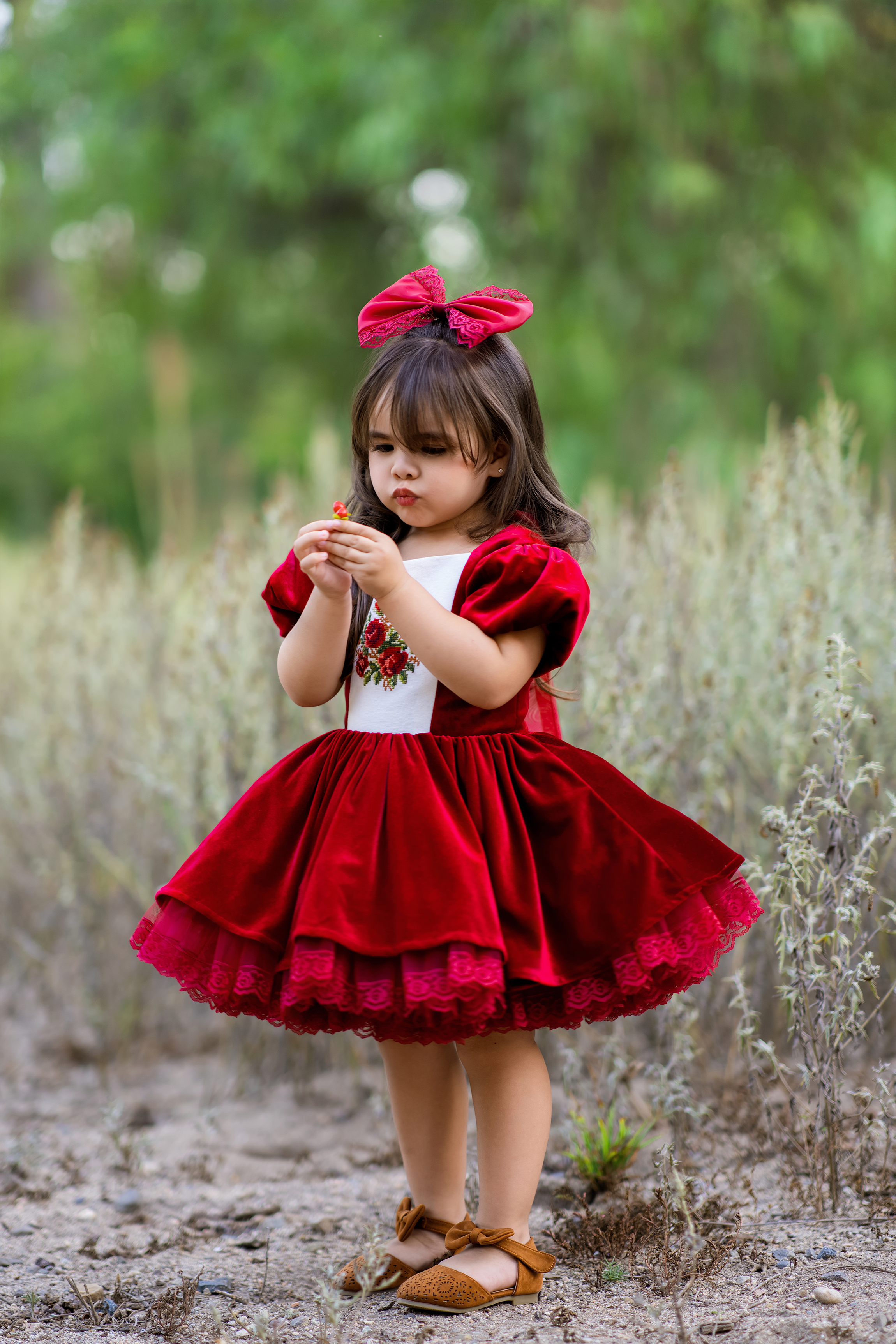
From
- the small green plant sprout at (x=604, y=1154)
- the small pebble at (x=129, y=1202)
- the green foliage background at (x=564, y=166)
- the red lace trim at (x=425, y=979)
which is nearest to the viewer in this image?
the red lace trim at (x=425, y=979)

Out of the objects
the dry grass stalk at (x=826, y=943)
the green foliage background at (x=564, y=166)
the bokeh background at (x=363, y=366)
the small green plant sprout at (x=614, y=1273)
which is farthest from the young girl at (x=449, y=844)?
the green foliage background at (x=564, y=166)

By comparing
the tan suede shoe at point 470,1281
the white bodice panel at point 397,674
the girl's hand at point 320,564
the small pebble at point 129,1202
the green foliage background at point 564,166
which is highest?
the green foliage background at point 564,166

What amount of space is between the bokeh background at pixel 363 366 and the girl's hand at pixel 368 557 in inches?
37.0

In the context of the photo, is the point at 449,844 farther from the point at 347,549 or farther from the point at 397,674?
the point at 347,549

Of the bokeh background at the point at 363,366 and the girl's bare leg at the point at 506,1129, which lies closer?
the girl's bare leg at the point at 506,1129

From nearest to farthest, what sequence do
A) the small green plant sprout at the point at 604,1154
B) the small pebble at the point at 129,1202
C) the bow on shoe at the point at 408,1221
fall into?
the bow on shoe at the point at 408,1221 < the small green plant sprout at the point at 604,1154 < the small pebble at the point at 129,1202

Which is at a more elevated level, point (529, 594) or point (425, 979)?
point (529, 594)

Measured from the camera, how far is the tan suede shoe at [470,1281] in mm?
1779

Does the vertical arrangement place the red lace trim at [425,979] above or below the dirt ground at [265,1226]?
above

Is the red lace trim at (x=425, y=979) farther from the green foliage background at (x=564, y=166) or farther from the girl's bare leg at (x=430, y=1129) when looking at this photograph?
the green foliage background at (x=564, y=166)

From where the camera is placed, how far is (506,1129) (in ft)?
5.96

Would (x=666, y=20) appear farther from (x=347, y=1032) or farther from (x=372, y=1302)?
(x=372, y=1302)

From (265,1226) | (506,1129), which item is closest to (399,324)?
(506,1129)

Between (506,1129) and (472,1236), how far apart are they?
0.17m
